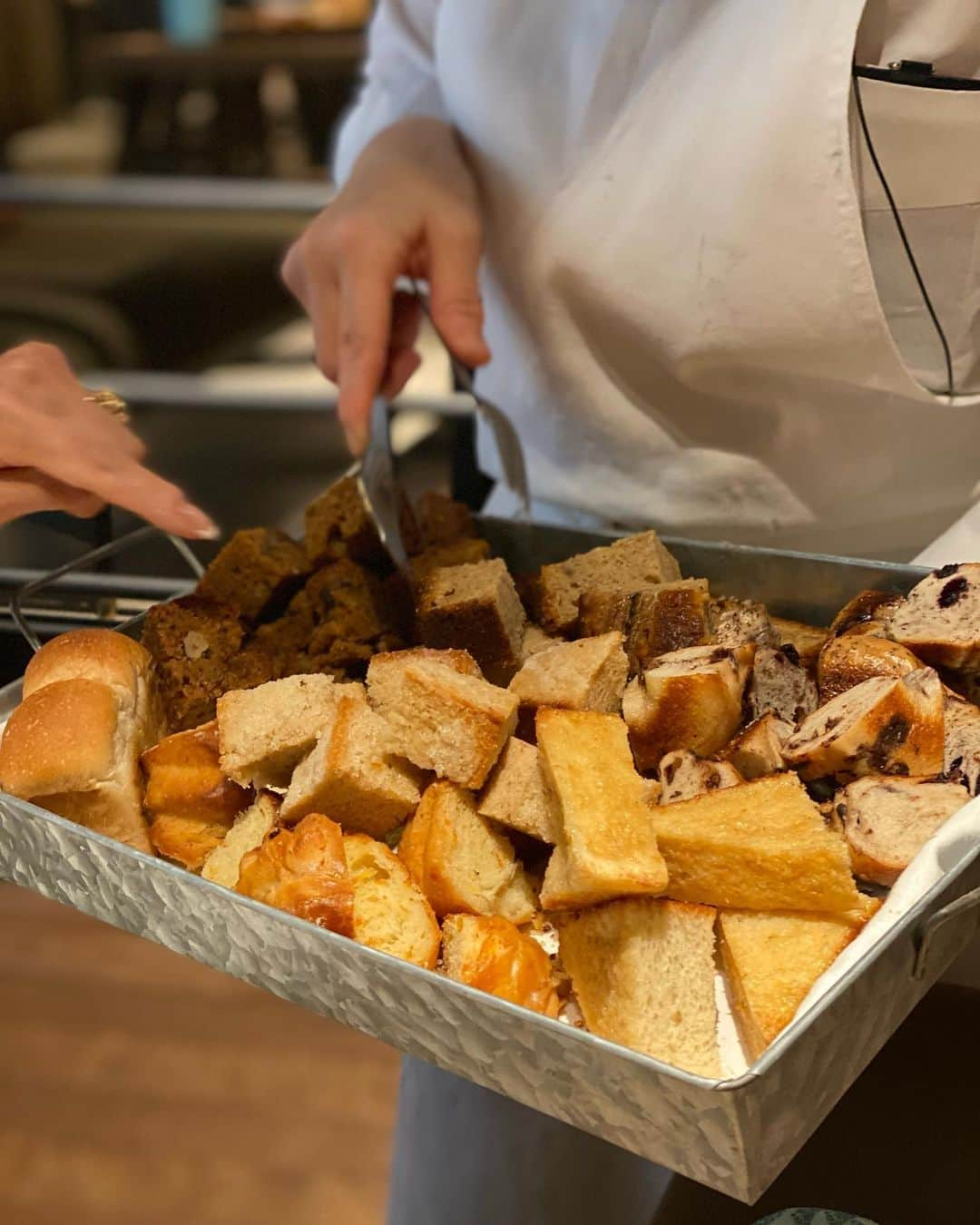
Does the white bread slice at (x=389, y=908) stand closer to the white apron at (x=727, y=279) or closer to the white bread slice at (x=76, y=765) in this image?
the white bread slice at (x=76, y=765)

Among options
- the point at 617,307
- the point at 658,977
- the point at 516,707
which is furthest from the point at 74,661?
the point at 617,307

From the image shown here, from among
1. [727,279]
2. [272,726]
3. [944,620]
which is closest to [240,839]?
[272,726]

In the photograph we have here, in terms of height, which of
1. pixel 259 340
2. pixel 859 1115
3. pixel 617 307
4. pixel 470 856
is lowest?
pixel 259 340

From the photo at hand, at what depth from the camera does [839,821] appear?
0.74 metres

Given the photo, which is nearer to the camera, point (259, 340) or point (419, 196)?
point (419, 196)

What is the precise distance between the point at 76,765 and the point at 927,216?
2.56 feet

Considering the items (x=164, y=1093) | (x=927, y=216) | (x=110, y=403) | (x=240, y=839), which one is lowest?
(x=164, y=1093)

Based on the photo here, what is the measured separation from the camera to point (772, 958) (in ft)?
2.19

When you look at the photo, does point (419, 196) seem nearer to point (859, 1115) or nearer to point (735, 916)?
point (735, 916)

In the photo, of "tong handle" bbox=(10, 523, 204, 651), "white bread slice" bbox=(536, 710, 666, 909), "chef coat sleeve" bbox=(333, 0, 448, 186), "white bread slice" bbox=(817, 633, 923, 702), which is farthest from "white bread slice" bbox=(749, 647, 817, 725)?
"chef coat sleeve" bbox=(333, 0, 448, 186)

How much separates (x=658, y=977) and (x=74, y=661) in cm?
47

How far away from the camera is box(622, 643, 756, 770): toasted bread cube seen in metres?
0.81

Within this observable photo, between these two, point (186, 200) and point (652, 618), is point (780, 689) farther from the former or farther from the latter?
point (186, 200)

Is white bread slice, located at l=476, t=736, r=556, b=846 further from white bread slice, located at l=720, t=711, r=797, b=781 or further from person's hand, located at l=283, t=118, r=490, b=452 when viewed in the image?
person's hand, located at l=283, t=118, r=490, b=452
